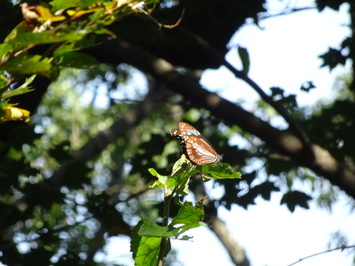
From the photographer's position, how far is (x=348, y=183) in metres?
3.71

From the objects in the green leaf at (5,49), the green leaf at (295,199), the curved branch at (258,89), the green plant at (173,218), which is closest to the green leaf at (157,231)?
the green plant at (173,218)

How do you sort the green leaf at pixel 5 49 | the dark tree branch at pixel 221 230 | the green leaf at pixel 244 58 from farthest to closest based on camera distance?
the green leaf at pixel 244 58 < the dark tree branch at pixel 221 230 < the green leaf at pixel 5 49

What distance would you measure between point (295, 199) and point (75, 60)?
2.86 m

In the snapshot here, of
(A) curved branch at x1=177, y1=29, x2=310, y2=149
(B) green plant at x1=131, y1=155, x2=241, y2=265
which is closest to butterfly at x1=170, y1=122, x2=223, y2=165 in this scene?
(B) green plant at x1=131, y1=155, x2=241, y2=265

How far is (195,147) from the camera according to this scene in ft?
5.09

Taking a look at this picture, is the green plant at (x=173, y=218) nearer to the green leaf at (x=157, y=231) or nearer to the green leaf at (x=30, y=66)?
the green leaf at (x=157, y=231)

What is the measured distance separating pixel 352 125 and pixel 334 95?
5.52 metres

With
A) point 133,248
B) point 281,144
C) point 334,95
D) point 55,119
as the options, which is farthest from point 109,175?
point 133,248

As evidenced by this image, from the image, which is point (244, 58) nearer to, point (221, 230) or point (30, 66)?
point (221, 230)

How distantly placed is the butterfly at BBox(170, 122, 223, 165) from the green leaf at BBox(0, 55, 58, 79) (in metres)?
0.40

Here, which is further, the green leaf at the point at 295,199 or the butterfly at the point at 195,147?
the green leaf at the point at 295,199

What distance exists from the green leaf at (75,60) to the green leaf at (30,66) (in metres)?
0.11

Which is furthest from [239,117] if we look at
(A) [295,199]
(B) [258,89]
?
Result: (A) [295,199]

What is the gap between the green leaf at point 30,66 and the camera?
1219 mm
